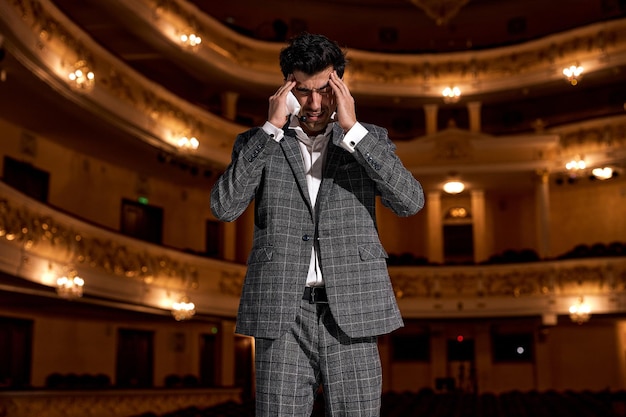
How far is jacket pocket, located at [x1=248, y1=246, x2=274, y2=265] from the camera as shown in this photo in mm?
2555

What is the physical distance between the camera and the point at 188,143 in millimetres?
18641

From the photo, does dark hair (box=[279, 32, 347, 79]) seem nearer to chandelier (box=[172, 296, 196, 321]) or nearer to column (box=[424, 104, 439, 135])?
chandelier (box=[172, 296, 196, 321])

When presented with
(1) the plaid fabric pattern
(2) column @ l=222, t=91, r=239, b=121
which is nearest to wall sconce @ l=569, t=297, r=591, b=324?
(2) column @ l=222, t=91, r=239, b=121

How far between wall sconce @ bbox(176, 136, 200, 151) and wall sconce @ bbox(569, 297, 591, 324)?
9.82m

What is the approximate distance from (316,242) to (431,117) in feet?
71.1

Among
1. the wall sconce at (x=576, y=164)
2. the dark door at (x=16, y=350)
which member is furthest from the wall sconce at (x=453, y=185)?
the dark door at (x=16, y=350)

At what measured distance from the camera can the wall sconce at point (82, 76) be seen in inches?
559

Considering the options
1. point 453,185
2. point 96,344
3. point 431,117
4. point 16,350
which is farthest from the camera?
point 431,117

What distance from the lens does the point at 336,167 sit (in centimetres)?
266

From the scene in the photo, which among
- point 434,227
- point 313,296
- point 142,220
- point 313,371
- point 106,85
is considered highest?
point 106,85

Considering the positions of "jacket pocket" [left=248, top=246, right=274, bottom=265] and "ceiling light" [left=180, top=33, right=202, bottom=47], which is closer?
"jacket pocket" [left=248, top=246, right=274, bottom=265]

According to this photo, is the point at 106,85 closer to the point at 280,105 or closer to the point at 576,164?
the point at 576,164

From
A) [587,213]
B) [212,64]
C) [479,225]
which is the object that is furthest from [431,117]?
[212,64]

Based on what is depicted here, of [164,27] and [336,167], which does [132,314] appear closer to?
[164,27]
